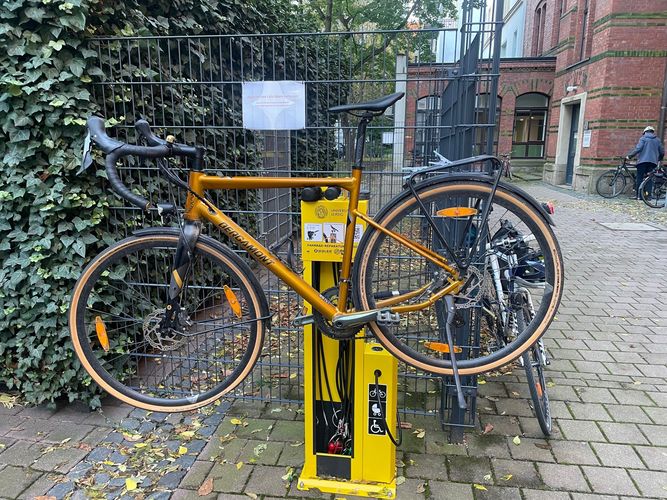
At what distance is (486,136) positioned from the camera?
8.74 feet

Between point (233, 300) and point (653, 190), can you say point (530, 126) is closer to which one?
point (653, 190)

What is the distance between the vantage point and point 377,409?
96.6 inches

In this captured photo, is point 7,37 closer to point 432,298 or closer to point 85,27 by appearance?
point 85,27

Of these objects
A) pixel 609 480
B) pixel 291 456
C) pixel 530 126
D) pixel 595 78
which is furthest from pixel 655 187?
pixel 291 456

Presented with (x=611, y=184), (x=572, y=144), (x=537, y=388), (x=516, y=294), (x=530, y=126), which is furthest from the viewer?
(x=530, y=126)

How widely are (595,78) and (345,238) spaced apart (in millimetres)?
15009

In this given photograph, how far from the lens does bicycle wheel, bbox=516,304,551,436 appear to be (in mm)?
2841

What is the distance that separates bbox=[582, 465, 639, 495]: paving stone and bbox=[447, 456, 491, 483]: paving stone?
1.65ft

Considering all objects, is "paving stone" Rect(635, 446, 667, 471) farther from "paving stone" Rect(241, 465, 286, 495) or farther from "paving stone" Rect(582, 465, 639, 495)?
"paving stone" Rect(241, 465, 286, 495)

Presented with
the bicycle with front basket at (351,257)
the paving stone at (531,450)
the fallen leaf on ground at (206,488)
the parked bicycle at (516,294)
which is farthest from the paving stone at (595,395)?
the fallen leaf on ground at (206,488)

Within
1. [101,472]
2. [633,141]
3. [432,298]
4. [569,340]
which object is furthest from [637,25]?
[101,472]

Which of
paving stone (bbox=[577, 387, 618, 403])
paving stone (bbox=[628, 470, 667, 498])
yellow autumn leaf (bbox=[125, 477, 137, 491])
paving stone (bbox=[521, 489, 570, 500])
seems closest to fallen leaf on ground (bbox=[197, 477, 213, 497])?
yellow autumn leaf (bbox=[125, 477, 137, 491])

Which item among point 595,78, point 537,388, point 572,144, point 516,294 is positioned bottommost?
point 537,388

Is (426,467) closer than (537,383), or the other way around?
(426,467)
